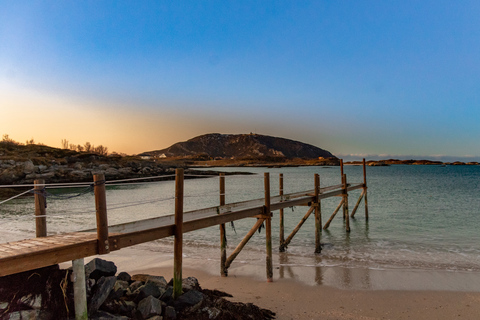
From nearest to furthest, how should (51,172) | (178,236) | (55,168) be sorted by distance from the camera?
(178,236), (51,172), (55,168)

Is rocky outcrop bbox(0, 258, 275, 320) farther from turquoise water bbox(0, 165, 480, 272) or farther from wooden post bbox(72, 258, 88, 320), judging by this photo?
turquoise water bbox(0, 165, 480, 272)

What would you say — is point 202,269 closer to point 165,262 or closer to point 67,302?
point 165,262

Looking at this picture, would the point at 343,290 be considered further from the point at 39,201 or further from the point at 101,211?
the point at 39,201

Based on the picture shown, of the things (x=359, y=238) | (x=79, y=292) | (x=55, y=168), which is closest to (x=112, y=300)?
(x=79, y=292)

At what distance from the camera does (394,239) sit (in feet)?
46.2

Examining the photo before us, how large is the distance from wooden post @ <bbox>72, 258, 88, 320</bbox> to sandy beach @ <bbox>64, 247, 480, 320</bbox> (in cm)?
324

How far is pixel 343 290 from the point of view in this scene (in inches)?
301

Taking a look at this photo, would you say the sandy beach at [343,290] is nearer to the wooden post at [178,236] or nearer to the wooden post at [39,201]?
the wooden post at [178,236]

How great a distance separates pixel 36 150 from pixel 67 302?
60152 mm

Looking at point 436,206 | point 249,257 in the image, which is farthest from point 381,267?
point 436,206

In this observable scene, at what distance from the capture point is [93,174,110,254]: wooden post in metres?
4.46

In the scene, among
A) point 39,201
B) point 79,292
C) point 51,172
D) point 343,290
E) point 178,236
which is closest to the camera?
point 79,292

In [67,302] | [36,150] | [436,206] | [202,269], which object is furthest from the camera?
[36,150]

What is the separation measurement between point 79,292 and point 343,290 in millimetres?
5813
